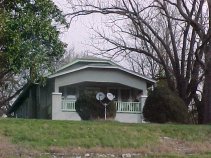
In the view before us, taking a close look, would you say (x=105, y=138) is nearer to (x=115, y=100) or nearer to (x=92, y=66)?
(x=92, y=66)

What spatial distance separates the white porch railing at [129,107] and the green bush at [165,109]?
7.39m

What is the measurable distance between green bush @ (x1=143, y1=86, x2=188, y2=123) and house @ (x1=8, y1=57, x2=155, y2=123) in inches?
255

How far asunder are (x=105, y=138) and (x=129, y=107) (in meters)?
16.4

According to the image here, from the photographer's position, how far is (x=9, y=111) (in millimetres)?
57188

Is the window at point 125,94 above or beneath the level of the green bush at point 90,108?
above

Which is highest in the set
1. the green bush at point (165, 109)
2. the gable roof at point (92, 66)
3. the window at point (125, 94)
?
the gable roof at point (92, 66)

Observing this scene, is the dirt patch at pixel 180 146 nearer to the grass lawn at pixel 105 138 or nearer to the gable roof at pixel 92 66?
the grass lawn at pixel 105 138

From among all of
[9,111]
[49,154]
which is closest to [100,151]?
[49,154]

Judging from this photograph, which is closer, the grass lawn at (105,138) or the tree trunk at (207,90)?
the grass lawn at (105,138)

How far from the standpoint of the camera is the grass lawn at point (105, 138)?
54.8 ft

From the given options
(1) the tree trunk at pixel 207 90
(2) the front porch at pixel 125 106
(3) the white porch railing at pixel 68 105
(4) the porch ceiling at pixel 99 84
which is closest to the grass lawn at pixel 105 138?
(1) the tree trunk at pixel 207 90

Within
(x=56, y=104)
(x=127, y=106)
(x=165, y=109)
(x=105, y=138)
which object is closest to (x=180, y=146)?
(x=105, y=138)

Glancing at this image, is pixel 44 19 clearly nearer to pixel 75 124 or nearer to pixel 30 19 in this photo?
pixel 30 19

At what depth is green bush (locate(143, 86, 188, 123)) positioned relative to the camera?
2591 cm
